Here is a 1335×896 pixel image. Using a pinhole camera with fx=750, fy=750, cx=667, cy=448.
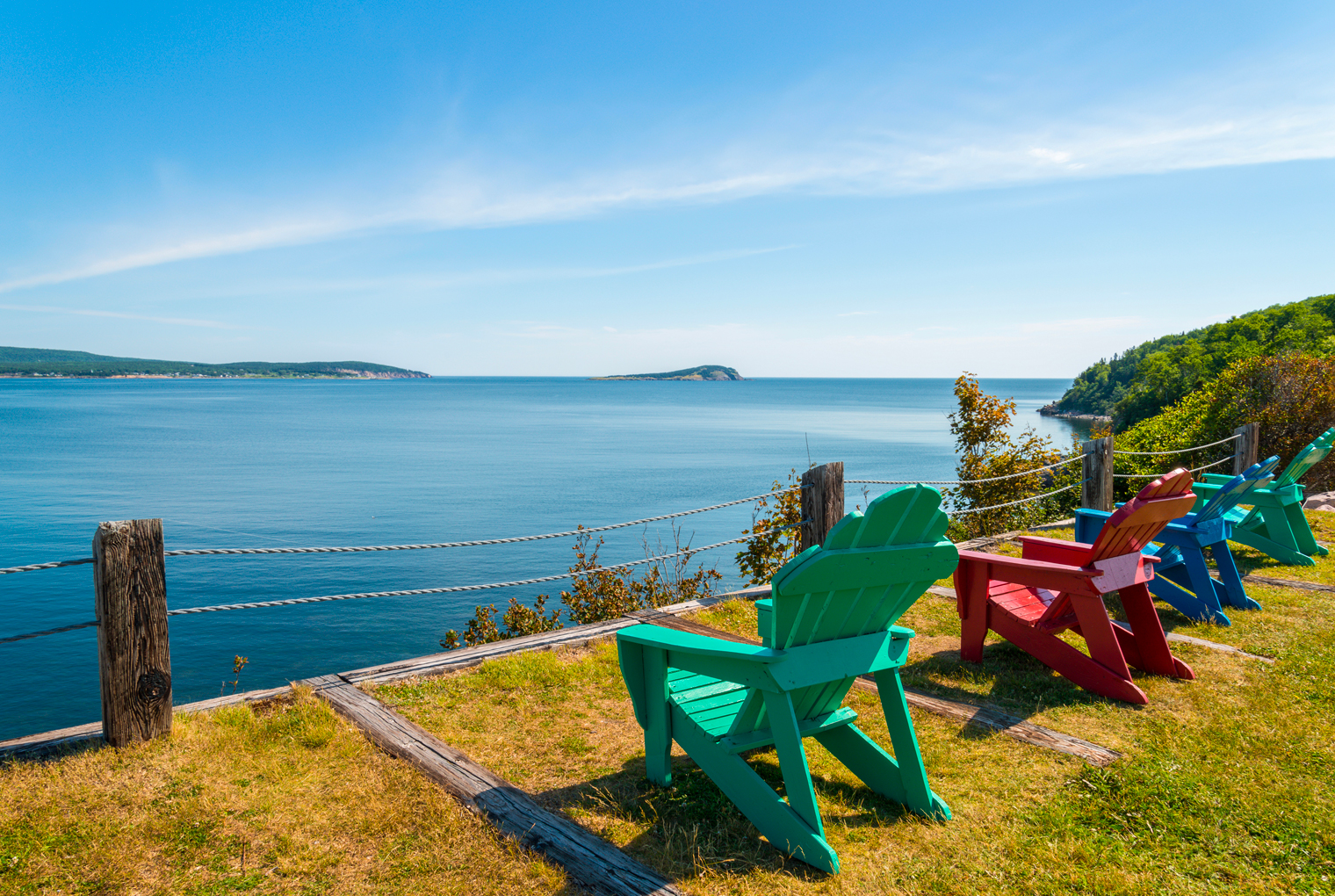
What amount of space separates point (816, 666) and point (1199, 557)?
427cm

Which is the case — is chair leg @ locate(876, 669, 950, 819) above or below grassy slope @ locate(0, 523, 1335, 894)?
above

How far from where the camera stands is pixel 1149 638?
4.39 metres

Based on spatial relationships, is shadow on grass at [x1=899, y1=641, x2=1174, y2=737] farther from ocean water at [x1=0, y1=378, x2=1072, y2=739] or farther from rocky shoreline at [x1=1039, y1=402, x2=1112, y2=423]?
rocky shoreline at [x1=1039, y1=402, x2=1112, y2=423]

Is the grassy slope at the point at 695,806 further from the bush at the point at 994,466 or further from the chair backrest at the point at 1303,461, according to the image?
the bush at the point at 994,466

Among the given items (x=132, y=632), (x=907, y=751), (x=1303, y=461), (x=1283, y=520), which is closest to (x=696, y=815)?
(x=907, y=751)

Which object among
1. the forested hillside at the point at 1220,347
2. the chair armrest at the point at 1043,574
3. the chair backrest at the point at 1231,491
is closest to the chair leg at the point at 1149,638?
the chair armrest at the point at 1043,574

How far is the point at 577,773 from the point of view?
344 cm

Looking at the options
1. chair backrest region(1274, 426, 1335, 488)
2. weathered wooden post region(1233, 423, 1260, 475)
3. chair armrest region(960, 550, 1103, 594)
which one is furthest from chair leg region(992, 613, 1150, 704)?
weathered wooden post region(1233, 423, 1260, 475)

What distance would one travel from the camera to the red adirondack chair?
4.05m

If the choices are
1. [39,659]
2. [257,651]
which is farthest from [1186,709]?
[39,659]

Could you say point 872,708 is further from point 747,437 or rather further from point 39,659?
point 747,437

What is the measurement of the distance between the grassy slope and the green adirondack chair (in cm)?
16

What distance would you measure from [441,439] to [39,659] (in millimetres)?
40129

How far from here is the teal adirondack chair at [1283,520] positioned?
688 centimetres
